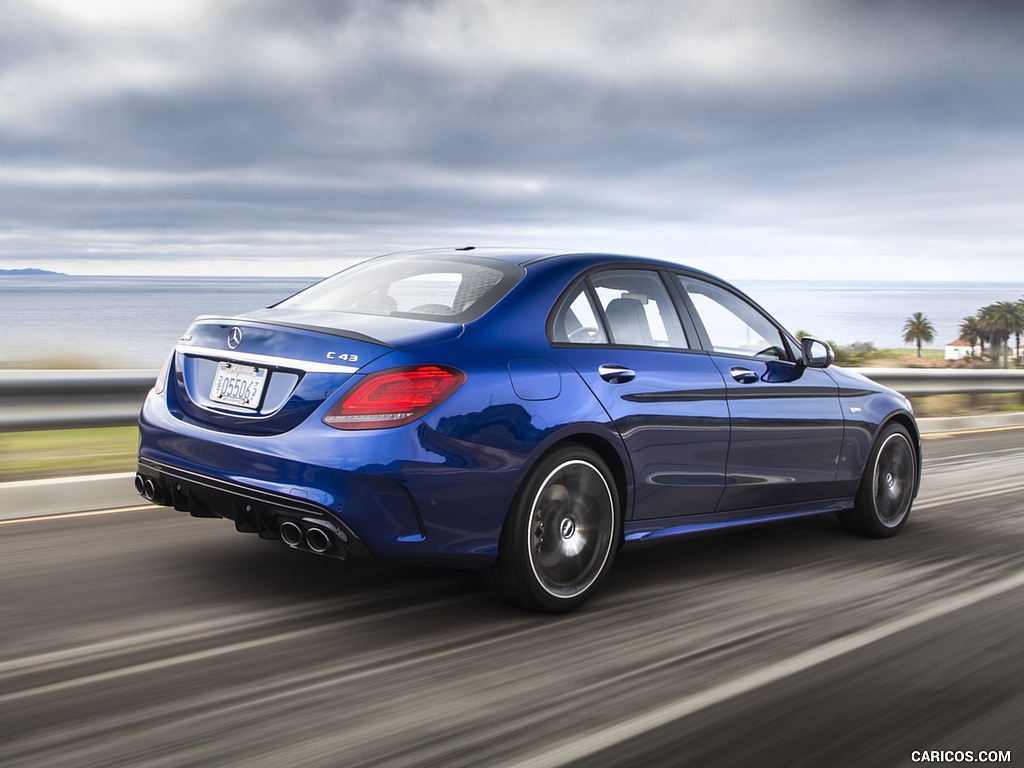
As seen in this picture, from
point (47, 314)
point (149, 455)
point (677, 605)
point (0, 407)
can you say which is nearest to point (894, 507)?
point (677, 605)

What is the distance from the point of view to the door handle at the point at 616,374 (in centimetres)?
482

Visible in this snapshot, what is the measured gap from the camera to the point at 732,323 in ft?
19.3

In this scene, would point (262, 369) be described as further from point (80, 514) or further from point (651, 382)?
point (80, 514)

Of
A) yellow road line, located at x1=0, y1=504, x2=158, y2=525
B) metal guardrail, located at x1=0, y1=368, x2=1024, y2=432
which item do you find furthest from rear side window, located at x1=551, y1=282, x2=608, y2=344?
metal guardrail, located at x1=0, y1=368, x2=1024, y2=432

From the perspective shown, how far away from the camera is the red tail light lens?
163 inches

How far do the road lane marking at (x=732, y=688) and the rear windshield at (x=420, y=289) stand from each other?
5.77 ft

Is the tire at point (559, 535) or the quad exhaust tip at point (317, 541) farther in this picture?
the tire at point (559, 535)

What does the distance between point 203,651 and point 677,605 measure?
205cm

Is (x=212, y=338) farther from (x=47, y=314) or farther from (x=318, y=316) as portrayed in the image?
(x=47, y=314)

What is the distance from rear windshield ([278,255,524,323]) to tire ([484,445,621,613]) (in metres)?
0.76

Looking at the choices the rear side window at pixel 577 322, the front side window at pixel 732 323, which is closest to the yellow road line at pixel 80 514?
the rear side window at pixel 577 322

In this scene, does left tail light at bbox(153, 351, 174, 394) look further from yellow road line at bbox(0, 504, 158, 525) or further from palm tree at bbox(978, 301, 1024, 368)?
palm tree at bbox(978, 301, 1024, 368)

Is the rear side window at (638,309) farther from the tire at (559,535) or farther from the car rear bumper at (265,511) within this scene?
the car rear bumper at (265,511)

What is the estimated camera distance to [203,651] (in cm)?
403
